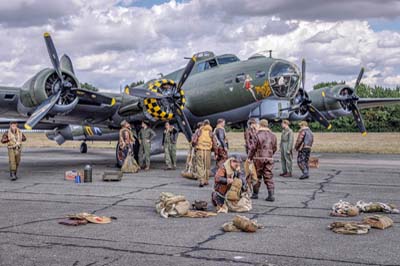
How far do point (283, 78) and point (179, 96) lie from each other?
3.67 metres

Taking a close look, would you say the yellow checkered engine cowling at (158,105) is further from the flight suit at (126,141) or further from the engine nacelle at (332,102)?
the engine nacelle at (332,102)

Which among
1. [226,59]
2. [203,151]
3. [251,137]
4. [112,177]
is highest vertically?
[226,59]

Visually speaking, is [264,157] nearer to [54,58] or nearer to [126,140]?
[126,140]

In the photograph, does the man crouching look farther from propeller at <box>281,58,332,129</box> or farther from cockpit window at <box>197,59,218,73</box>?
propeller at <box>281,58,332,129</box>

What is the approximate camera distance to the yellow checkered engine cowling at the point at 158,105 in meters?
17.6

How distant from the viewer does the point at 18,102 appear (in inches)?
669

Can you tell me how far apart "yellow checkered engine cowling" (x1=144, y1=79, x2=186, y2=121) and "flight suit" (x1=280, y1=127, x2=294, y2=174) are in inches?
160

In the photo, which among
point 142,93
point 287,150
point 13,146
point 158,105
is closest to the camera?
point 13,146

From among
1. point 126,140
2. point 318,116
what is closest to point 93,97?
point 126,140

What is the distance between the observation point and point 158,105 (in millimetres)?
17641

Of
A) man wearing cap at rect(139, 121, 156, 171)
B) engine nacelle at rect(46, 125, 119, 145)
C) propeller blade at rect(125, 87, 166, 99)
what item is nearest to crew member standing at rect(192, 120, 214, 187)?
propeller blade at rect(125, 87, 166, 99)

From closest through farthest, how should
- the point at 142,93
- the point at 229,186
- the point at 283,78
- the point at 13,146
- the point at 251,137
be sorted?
the point at 229,186 → the point at 251,137 → the point at 13,146 → the point at 142,93 → the point at 283,78

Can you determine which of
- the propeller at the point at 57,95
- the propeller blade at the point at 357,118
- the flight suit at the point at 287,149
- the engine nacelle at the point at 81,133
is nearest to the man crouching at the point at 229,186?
the flight suit at the point at 287,149

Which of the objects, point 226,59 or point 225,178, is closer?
point 225,178
